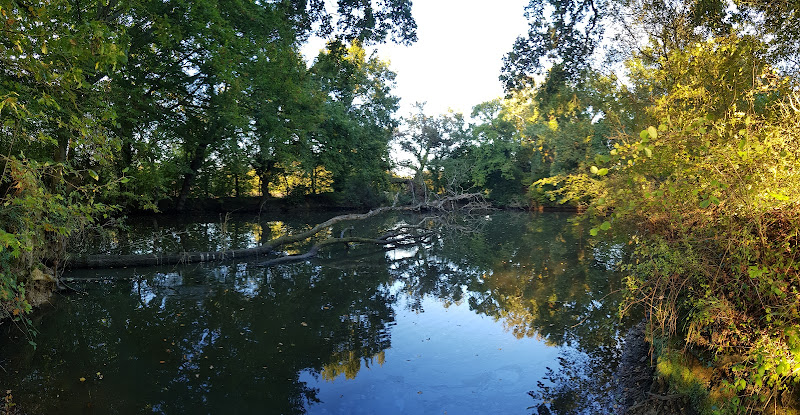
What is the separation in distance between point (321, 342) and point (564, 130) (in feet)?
78.6

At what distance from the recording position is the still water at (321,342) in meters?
5.17

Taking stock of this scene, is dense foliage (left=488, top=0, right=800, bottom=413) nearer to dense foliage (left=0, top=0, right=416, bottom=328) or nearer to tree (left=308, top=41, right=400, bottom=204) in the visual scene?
dense foliage (left=0, top=0, right=416, bottom=328)

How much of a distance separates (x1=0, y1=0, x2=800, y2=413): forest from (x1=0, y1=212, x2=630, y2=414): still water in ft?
3.20

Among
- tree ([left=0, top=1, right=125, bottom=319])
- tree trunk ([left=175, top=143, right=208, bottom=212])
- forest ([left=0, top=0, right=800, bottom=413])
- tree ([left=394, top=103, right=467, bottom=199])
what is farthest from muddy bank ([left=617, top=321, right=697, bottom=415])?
tree ([left=394, top=103, right=467, bottom=199])

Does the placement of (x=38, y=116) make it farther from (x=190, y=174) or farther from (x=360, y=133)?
(x=360, y=133)

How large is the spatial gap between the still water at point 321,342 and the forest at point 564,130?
974 mm

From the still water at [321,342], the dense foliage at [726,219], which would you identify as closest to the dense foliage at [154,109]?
the still water at [321,342]

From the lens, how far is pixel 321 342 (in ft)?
22.9

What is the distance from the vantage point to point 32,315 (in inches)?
303

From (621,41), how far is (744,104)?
29.4ft

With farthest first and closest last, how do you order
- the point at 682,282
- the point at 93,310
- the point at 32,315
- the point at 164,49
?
the point at 164,49, the point at 93,310, the point at 32,315, the point at 682,282

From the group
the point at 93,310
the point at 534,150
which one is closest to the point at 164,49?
the point at 93,310

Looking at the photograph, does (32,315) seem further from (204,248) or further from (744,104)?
(744,104)

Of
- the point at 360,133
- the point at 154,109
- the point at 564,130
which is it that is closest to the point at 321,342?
the point at 154,109
